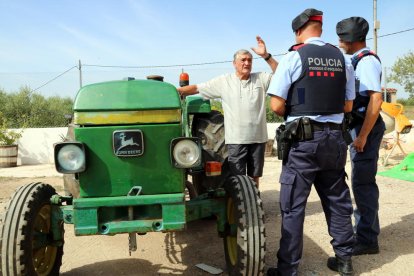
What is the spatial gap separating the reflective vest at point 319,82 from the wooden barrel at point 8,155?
424 inches

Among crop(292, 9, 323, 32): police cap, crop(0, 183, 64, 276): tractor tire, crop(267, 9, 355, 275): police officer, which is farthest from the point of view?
crop(292, 9, 323, 32): police cap

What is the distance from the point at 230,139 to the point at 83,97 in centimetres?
181

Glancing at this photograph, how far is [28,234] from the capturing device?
2717mm

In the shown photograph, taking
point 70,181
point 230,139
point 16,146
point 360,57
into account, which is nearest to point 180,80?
point 230,139

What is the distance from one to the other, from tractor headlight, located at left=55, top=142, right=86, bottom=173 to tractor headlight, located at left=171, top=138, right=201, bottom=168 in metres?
0.60

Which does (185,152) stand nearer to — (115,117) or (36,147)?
(115,117)

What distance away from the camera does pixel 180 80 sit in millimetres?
4410

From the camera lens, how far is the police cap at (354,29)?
351cm

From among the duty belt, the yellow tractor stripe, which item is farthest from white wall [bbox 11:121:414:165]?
the duty belt

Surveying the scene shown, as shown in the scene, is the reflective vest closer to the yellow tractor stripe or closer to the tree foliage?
the yellow tractor stripe

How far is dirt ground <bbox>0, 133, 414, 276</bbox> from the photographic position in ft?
11.0

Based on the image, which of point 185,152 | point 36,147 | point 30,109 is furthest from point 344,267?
point 30,109

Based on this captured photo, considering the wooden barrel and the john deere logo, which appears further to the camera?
the wooden barrel

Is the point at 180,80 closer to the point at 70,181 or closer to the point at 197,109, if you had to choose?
the point at 197,109
